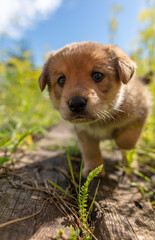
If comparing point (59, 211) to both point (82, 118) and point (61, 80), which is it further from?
point (61, 80)

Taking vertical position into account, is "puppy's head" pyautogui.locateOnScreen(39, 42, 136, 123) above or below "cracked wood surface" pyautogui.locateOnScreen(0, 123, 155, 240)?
above

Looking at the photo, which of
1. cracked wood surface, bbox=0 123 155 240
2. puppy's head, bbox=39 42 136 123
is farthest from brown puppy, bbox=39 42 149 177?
cracked wood surface, bbox=0 123 155 240

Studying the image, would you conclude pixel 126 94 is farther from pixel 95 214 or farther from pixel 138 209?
pixel 95 214

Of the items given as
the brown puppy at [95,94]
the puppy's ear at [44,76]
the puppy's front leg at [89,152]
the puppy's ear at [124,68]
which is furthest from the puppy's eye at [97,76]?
the puppy's front leg at [89,152]

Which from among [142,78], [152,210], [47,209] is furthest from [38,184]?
[142,78]

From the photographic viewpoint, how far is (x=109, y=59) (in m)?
2.26

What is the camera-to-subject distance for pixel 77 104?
5.96 feet

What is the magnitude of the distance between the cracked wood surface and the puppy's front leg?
0.64 feet

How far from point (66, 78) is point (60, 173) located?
104 centimetres

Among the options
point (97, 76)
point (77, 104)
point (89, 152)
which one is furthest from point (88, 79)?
point (89, 152)

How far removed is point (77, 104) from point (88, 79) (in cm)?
39

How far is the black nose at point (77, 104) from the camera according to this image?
5.91 ft

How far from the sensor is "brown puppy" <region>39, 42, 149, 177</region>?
6.44ft

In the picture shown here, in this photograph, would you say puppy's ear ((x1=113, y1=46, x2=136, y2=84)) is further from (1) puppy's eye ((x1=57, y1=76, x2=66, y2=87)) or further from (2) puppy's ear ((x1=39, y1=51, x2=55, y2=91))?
(2) puppy's ear ((x1=39, y1=51, x2=55, y2=91))
